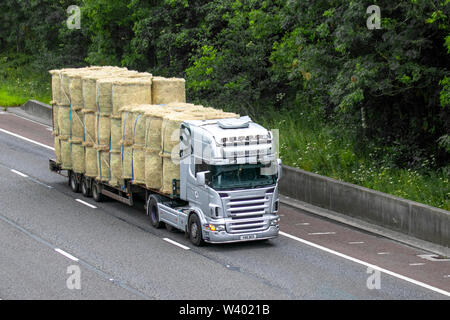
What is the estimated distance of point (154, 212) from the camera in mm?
23438

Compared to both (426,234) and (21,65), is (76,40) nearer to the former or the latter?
(21,65)

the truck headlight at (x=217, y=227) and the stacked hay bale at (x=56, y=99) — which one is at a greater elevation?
the stacked hay bale at (x=56, y=99)

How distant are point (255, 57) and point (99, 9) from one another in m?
10.3

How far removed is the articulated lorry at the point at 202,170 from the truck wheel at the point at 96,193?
199cm

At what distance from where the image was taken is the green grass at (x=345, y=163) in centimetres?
2362

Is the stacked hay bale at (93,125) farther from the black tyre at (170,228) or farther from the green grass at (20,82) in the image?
the green grass at (20,82)

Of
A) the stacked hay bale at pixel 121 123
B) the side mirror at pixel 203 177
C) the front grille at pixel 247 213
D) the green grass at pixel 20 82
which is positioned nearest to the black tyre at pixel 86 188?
the stacked hay bale at pixel 121 123

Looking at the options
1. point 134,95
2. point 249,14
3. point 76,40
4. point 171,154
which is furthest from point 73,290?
point 76,40

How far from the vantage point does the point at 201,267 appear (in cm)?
1953

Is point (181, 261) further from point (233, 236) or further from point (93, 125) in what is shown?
point (93, 125)

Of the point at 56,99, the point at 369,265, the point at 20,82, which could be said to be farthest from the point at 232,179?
the point at 20,82

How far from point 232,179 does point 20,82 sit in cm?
3028

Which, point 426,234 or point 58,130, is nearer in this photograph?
point 426,234

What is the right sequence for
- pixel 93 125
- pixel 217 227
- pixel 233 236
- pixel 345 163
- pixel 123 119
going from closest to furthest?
pixel 217 227
pixel 233 236
pixel 123 119
pixel 93 125
pixel 345 163
